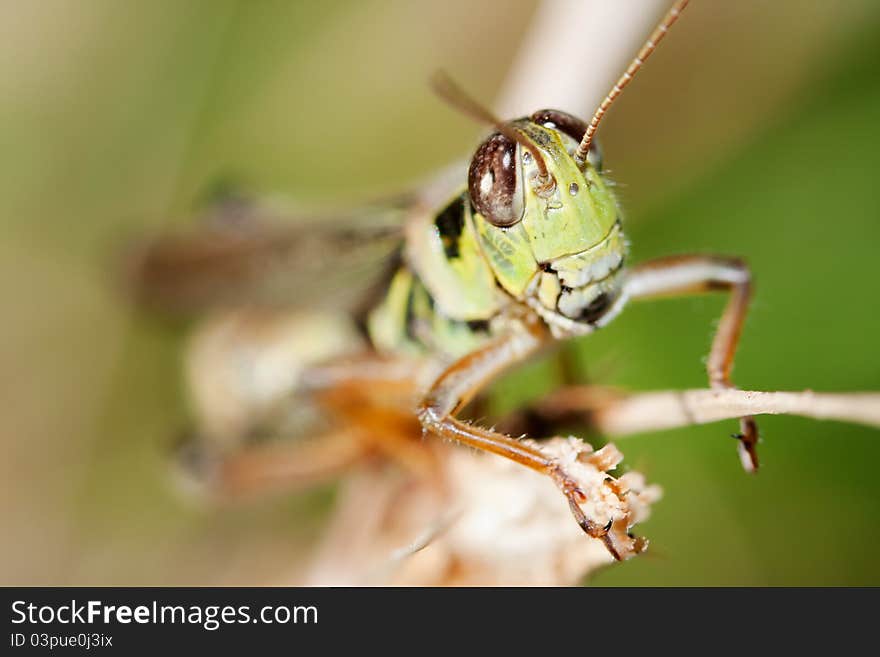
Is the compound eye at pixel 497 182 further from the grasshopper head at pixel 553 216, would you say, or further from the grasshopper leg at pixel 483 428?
the grasshopper leg at pixel 483 428

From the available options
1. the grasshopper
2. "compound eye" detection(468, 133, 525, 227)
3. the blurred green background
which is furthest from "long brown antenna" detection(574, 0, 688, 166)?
the blurred green background

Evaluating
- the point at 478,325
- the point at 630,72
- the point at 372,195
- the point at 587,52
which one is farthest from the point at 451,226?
the point at 372,195

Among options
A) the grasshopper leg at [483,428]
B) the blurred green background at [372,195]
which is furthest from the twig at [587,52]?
the grasshopper leg at [483,428]

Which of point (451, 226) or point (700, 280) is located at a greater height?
point (451, 226)

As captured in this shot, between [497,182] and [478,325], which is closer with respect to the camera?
[497,182]

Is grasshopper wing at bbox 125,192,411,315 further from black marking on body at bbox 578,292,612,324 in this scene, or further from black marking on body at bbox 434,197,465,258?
black marking on body at bbox 578,292,612,324

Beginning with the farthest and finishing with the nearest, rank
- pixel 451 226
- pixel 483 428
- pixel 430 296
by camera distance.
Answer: pixel 430 296
pixel 451 226
pixel 483 428

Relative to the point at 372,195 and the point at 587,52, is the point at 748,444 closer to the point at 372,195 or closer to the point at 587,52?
the point at 587,52

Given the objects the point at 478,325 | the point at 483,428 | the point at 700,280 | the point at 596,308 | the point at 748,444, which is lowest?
the point at 748,444
